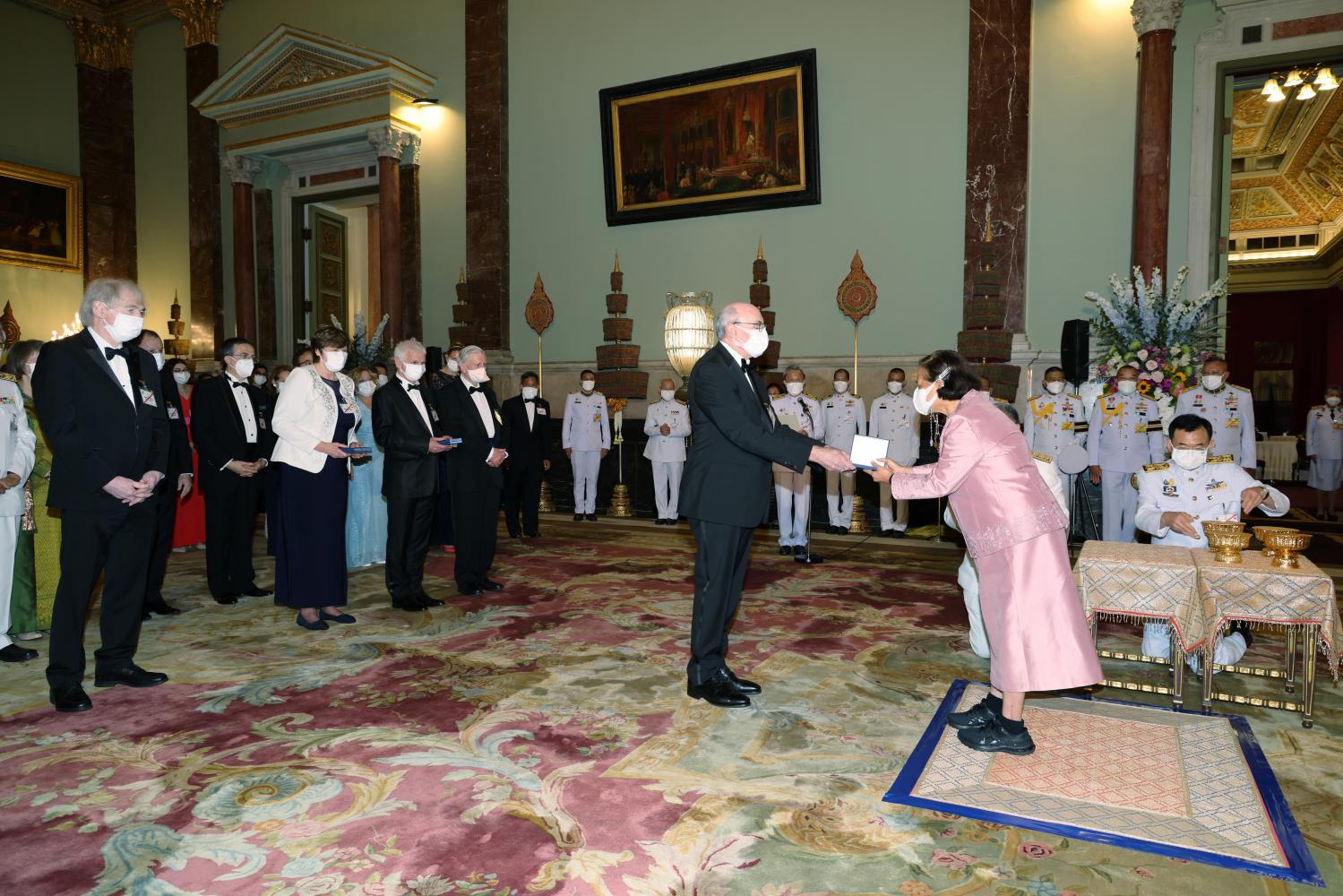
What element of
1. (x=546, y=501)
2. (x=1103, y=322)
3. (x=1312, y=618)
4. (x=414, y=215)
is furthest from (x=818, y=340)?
(x=1312, y=618)

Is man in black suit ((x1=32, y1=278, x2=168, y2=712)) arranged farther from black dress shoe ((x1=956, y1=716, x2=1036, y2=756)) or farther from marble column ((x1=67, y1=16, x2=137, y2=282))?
marble column ((x1=67, y1=16, x2=137, y2=282))

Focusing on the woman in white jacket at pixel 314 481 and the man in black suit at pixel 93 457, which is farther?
the woman in white jacket at pixel 314 481

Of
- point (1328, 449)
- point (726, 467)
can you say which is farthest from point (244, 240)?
point (1328, 449)

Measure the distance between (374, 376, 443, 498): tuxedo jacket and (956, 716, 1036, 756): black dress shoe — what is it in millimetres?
3685

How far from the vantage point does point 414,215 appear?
1212 cm

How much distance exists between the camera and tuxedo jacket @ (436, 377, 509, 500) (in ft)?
19.0

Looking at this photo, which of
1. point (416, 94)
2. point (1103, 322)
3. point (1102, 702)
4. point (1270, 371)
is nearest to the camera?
Result: point (1102, 702)

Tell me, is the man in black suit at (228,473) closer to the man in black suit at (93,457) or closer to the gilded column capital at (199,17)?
the man in black suit at (93,457)

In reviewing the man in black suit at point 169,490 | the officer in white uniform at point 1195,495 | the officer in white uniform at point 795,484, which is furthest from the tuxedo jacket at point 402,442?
the officer in white uniform at point 1195,495

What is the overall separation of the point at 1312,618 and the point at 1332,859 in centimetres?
126

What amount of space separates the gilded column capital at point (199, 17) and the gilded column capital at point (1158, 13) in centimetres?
1323

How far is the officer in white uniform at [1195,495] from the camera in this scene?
428cm

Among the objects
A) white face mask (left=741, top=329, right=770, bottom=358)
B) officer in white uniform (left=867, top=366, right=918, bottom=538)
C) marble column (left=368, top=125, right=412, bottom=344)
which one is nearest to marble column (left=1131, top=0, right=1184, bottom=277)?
officer in white uniform (left=867, top=366, right=918, bottom=538)

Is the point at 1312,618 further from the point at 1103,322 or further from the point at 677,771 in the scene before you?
the point at 1103,322
